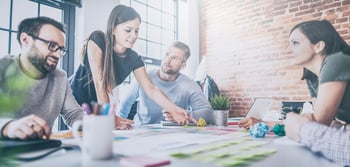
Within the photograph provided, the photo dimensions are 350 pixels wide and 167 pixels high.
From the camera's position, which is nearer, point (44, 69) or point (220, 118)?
point (44, 69)

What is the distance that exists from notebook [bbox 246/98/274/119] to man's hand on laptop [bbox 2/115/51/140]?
71.2 inches

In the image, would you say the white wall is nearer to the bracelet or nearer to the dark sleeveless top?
the dark sleeveless top

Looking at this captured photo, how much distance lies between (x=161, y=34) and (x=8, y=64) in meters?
1.89

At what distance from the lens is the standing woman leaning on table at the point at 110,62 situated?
1.61 metres

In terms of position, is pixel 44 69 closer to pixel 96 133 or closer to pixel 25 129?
pixel 25 129

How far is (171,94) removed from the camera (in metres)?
2.12

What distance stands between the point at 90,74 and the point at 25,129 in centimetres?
76

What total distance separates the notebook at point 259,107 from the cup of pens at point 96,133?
6.08 feet

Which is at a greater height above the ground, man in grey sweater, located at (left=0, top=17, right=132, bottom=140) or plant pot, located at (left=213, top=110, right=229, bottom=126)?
man in grey sweater, located at (left=0, top=17, right=132, bottom=140)

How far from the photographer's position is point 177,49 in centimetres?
225

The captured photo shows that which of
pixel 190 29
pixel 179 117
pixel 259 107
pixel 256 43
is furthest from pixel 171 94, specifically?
pixel 190 29

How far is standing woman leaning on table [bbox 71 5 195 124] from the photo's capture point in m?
1.61

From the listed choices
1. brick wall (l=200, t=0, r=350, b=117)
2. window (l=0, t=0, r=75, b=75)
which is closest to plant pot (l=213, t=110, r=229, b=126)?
window (l=0, t=0, r=75, b=75)

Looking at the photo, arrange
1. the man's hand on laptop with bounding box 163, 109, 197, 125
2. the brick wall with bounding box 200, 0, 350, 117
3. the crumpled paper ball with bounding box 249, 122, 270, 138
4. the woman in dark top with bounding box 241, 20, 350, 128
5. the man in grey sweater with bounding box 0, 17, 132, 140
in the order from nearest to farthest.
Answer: the crumpled paper ball with bounding box 249, 122, 270, 138
the man in grey sweater with bounding box 0, 17, 132, 140
the woman in dark top with bounding box 241, 20, 350, 128
the man's hand on laptop with bounding box 163, 109, 197, 125
the brick wall with bounding box 200, 0, 350, 117
